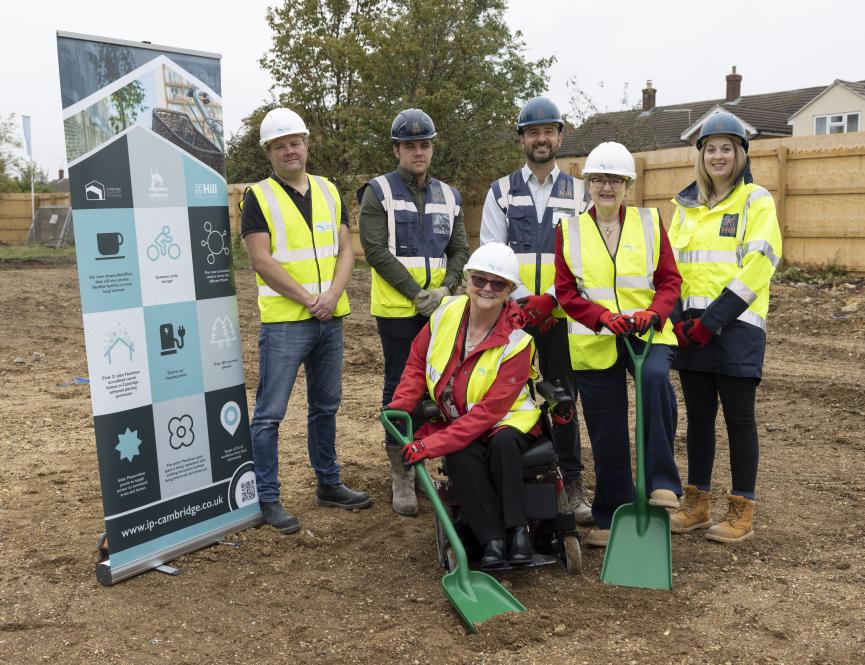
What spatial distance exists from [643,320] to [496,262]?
783mm

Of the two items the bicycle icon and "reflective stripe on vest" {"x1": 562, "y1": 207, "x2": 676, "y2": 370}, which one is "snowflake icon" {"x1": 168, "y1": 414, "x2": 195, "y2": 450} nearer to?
the bicycle icon

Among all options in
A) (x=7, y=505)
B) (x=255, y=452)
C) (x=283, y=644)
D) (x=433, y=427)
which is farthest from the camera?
(x=7, y=505)

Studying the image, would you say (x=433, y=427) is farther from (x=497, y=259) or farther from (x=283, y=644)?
(x=283, y=644)

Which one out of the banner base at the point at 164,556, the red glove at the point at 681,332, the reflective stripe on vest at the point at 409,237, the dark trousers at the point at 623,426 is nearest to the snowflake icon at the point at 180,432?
the banner base at the point at 164,556

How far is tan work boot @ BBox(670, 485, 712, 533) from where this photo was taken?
4637 mm

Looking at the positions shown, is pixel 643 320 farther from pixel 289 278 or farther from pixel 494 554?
pixel 289 278

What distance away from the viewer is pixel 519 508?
3.92 m

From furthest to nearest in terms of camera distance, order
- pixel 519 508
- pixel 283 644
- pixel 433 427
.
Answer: pixel 433 427, pixel 519 508, pixel 283 644

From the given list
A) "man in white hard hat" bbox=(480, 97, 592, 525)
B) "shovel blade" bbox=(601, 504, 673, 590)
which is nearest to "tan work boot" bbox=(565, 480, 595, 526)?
"man in white hard hat" bbox=(480, 97, 592, 525)

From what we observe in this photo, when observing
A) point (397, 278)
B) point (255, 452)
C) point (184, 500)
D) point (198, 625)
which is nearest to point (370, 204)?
point (397, 278)

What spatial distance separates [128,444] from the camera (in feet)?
13.7

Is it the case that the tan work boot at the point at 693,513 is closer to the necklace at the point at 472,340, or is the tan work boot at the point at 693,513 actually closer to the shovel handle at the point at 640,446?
the shovel handle at the point at 640,446

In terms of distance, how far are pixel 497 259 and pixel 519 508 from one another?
47.5 inches

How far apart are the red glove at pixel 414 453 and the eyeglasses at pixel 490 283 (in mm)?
831
